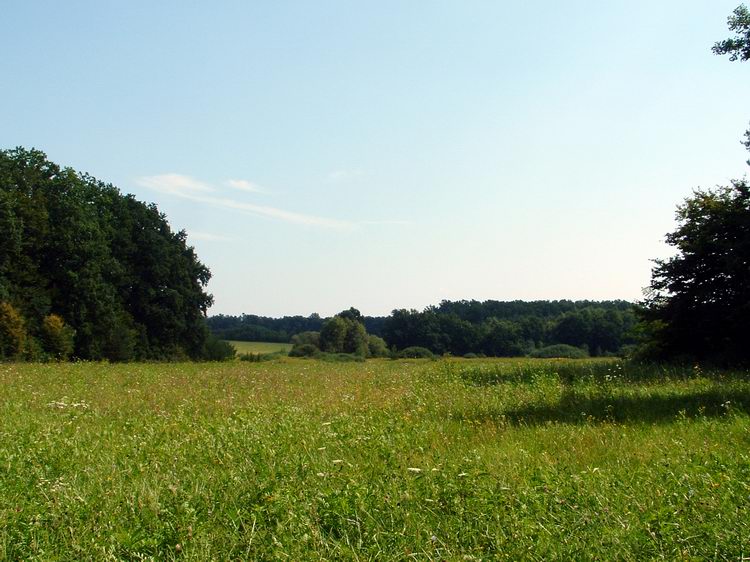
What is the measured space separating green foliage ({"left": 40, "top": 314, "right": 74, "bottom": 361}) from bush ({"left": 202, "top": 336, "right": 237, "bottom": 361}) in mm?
15144

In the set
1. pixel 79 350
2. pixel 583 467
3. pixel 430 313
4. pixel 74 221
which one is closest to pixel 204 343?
pixel 79 350

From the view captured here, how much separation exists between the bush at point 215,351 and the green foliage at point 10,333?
18223 millimetres

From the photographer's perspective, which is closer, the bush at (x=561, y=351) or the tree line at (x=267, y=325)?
the bush at (x=561, y=351)

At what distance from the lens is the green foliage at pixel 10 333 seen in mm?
34094

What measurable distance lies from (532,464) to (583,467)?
53 centimetres

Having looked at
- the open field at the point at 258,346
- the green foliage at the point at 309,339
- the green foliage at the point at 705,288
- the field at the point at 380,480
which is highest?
the green foliage at the point at 705,288

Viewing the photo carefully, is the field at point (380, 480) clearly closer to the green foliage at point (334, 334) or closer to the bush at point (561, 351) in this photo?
the bush at point (561, 351)

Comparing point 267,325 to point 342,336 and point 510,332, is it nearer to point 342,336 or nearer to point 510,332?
point 342,336

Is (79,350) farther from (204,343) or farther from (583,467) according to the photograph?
(583,467)

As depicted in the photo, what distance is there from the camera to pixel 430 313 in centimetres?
8288

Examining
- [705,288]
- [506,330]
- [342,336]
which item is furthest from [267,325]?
[705,288]

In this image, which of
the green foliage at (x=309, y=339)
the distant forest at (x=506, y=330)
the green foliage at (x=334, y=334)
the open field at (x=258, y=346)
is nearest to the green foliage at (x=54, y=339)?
the distant forest at (x=506, y=330)

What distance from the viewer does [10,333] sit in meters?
34.2

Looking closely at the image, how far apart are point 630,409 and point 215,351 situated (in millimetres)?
46917
